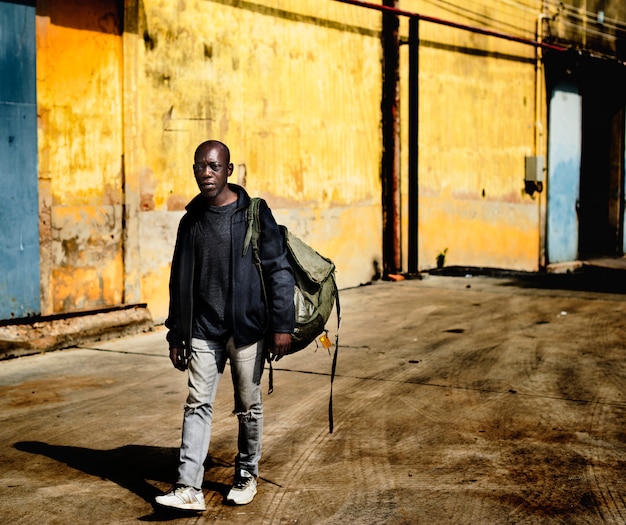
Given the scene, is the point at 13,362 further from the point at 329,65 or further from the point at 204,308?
the point at 329,65

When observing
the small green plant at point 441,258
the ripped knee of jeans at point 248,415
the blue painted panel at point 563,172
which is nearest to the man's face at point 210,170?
the ripped knee of jeans at point 248,415

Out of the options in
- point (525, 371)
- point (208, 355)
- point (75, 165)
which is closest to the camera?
point (208, 355)

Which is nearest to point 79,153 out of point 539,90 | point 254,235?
point 254,235

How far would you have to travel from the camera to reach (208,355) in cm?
479

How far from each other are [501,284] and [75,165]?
262 inches

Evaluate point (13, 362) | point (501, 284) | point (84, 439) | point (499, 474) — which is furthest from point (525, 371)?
point (501, 284)

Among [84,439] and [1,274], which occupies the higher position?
[1,274]

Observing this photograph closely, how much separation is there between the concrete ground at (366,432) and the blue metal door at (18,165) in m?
0.68

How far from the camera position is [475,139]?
1625 centimetres

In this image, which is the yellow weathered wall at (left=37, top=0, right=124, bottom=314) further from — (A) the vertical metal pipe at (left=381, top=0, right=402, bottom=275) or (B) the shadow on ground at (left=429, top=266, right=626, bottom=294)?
(B) the shadow on ground at (left=429, top=266, right=626, bottom=294)

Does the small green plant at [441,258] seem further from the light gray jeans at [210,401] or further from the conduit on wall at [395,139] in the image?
the light gray jeans at [210,401]

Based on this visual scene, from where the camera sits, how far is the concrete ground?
4914mm

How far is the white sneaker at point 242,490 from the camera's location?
193 inches

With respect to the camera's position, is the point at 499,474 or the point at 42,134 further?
the point at 42,134
